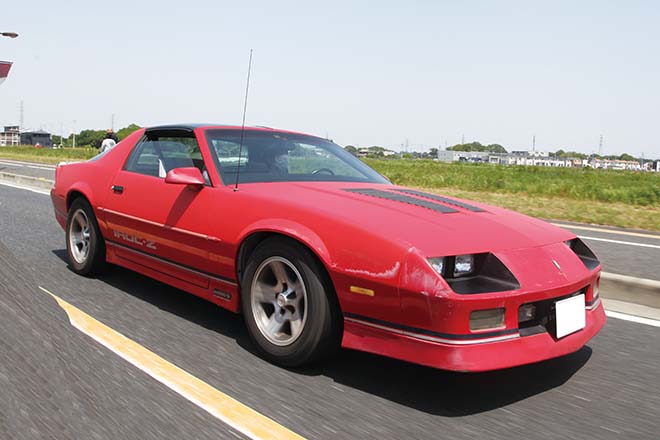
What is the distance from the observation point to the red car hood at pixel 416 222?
2.90m

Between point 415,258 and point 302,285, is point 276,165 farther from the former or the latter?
point 415,258

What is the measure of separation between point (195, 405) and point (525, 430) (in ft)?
4.57

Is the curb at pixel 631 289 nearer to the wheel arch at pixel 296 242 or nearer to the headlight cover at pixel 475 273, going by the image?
the headlight cover at pixel 475 273

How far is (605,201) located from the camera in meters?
16.3

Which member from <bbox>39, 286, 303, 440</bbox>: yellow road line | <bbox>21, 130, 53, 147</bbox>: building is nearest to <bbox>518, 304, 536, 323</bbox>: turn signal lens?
<bbox>39, 286, 303, 440</bbox>: yellow road line

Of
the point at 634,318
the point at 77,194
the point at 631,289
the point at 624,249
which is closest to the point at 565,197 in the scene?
the point at 624,249

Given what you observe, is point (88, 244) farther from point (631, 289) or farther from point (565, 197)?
point (565, 197)

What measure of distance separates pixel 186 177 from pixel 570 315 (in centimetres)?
234

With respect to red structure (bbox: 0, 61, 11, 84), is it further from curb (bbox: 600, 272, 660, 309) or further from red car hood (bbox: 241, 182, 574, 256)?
curb (bbox: 600, 272, 660, 309)

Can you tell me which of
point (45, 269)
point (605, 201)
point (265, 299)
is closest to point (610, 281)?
point (265, 299)

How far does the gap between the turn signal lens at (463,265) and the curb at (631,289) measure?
8.16ft

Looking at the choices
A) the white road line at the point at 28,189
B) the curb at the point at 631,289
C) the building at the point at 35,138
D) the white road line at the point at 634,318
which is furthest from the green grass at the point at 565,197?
the building at the point at 35,138

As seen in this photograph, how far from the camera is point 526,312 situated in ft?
9.30

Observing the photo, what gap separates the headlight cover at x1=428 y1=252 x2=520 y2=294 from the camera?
277 cm
